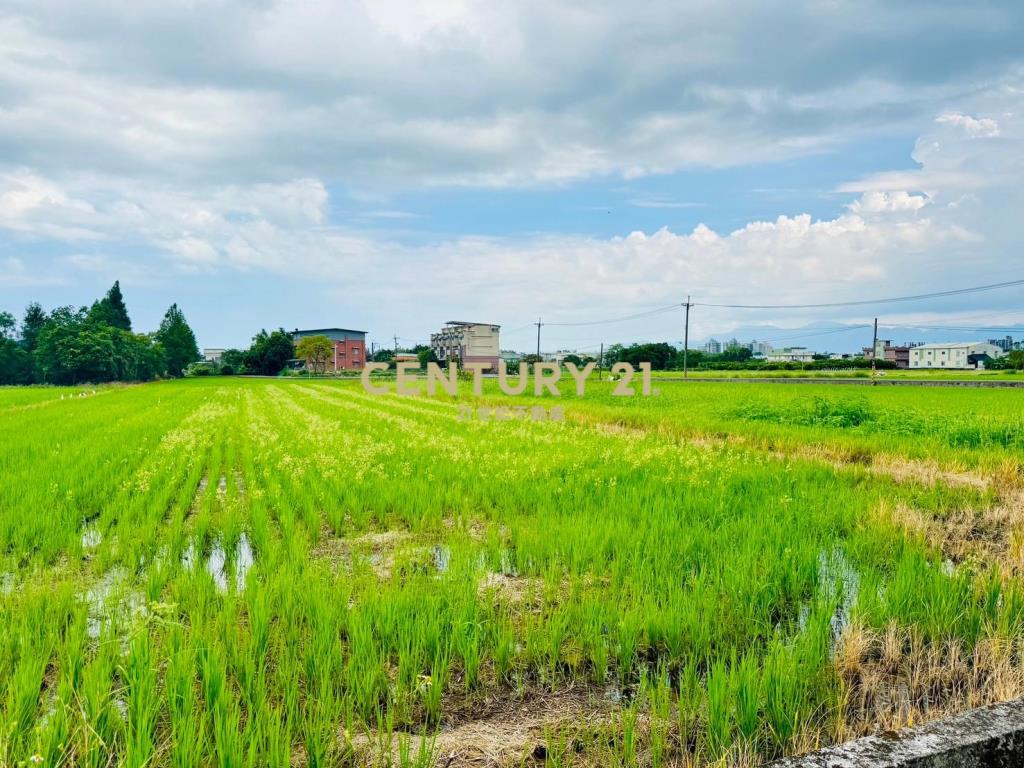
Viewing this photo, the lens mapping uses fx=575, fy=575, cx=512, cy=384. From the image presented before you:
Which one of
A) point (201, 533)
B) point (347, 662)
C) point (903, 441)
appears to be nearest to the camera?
point (347, 662)

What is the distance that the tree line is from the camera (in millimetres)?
49719

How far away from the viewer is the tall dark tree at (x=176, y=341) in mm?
69812

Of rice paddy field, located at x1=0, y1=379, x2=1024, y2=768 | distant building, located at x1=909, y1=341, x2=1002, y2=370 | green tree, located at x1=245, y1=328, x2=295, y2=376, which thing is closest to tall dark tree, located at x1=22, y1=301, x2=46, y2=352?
green tree, located at x1=245, y1=328, x2=295, y2=376

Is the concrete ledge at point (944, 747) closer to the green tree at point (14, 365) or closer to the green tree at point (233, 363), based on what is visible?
the green tree at point (14, 365)

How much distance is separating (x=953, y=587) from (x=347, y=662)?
10.7ft

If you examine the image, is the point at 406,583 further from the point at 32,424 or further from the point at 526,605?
the point at 32,424

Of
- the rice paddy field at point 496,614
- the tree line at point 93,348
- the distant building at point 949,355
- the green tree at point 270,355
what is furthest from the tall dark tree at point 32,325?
the distant building at point 949,355

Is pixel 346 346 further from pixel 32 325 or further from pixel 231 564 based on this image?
pixel 231 564

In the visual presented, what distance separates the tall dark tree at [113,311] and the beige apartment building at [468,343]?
37.4m

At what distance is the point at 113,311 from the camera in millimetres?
68312

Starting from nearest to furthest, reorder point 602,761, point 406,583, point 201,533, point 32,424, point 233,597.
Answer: point 602,761 → point 233,597 → point 406,583 → point 201,533 → point 32,424

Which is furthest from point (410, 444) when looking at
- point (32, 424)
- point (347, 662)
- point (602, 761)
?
point (32, 424)

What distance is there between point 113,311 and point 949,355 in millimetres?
123556

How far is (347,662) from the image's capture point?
252 cm
